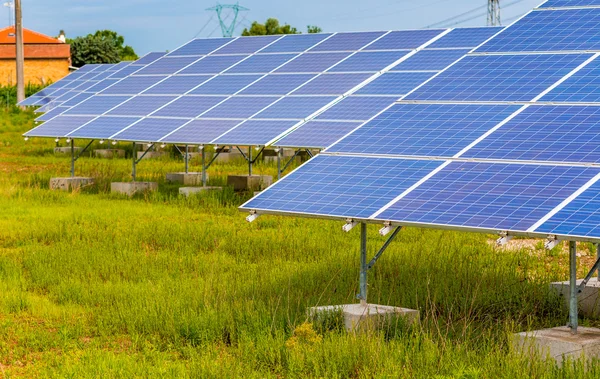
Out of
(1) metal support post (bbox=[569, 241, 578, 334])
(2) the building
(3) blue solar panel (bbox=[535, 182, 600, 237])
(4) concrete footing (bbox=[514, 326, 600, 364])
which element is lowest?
(4) concrete footing (bbox=[514, 326, 600, 364])

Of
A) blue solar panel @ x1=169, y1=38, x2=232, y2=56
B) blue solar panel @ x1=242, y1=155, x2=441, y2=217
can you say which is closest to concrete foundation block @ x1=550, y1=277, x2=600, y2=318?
blue solar panel @ x1=242, y1=155, x2=441, y2=217

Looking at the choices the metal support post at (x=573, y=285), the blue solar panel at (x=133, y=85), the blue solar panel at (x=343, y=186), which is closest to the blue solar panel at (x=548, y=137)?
the blue solar panel at (x=343, y=186)

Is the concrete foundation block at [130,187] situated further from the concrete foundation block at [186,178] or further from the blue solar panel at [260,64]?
the blue solar panel at [260,64]

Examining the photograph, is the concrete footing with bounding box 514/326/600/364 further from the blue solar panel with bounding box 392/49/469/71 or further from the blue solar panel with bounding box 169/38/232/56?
the blue solar panel with bounding box 169/38/232/56

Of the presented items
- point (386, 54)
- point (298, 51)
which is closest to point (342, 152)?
point (386, 54)

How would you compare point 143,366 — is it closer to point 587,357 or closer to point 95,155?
point 587,357

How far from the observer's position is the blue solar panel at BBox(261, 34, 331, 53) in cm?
3052

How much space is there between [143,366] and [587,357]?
4.72m

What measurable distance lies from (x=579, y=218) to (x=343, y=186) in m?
3.16

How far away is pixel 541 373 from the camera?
9.75 m

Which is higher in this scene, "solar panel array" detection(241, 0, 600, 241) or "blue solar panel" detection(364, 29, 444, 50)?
"blue solar panel" detection(364, 29, 444, 50)

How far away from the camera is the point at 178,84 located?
3045 cm

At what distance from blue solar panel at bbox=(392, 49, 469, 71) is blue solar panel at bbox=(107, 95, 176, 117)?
7244 mm

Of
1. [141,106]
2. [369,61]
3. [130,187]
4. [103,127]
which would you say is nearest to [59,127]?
[103,127]
